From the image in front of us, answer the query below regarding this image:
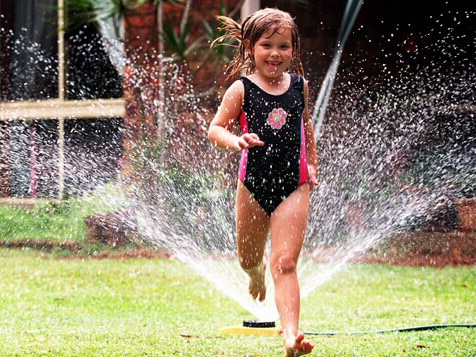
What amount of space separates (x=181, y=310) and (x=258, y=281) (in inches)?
56.2

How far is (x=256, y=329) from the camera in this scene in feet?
14.2

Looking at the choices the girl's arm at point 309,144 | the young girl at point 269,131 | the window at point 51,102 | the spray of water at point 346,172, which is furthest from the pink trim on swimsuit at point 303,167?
the window at point 51,102

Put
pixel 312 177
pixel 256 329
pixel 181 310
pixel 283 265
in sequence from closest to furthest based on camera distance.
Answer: pixel 283 265, pixel 312 177, pixel 256 329, pixel 181 310

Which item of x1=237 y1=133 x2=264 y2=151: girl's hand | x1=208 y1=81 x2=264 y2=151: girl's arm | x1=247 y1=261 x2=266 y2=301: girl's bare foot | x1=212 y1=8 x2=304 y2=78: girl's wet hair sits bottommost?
x1=247 y1=261 x2=266 y2=301: girl's bare foot

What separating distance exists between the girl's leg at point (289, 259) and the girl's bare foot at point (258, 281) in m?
0.50

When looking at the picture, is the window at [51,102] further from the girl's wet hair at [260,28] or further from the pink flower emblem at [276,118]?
the pink flower emblem at [276,118]

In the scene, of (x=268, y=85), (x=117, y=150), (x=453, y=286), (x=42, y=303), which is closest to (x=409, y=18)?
(x=117, y=150)

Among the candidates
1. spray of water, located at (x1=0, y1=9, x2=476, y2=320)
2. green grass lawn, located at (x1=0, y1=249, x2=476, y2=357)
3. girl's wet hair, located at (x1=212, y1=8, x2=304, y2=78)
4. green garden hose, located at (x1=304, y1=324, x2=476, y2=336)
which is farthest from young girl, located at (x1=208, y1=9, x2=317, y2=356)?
spray of water, located at (x1=0, y1=9, x2=476, y2=320)

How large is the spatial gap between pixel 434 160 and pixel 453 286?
235 centimetres

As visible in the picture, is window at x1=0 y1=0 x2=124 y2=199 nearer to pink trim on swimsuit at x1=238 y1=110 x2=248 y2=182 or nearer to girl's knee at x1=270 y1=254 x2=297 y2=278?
pink trim on swimsuit at x1=238 y1=110 x2=248 y2=182

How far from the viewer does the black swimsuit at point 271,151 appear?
358 cm

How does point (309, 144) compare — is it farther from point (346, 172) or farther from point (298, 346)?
point (346, 172)

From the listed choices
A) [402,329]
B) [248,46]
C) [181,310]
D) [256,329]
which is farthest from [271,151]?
[181,310]

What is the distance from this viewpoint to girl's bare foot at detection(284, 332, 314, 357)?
308cm
